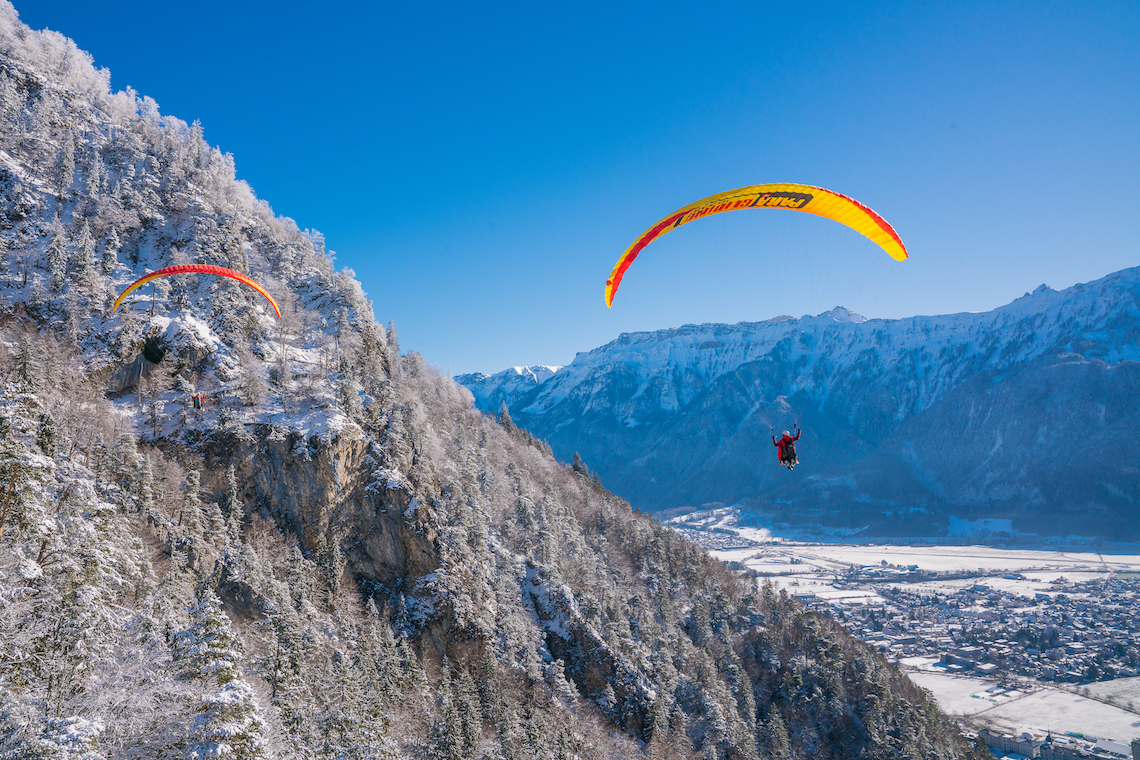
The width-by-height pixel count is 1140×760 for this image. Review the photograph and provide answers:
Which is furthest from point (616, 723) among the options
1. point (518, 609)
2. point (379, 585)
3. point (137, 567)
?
point (137, 567)

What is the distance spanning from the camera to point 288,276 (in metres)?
63.8

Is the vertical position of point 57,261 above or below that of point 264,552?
above

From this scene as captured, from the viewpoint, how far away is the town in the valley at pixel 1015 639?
8100 centimetres

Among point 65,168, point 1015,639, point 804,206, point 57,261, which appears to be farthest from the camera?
point 1015,639

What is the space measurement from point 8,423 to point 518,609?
42.0 metres

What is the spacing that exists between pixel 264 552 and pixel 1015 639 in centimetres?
15236

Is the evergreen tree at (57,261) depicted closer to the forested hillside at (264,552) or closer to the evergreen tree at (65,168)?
the forested hillside at (264,552)

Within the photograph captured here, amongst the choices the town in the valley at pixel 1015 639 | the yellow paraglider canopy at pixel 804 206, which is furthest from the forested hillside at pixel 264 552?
the town in the valley at pixel 1015 639

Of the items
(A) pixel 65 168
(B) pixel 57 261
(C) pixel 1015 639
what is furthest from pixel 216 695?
(C) pixel 1015 639

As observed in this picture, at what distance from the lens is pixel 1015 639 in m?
116

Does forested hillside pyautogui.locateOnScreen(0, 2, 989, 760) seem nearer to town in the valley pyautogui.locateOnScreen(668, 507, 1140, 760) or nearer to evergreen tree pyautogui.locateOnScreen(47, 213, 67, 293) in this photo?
evergreen tree pyautogui.locateOnScreen(47, 213, 67, 293)

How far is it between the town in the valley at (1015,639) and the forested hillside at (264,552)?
28196 millimetres

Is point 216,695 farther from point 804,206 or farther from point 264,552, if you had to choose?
point 804,206

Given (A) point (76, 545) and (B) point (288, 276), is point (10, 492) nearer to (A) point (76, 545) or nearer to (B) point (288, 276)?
(A) point (76, 545)
